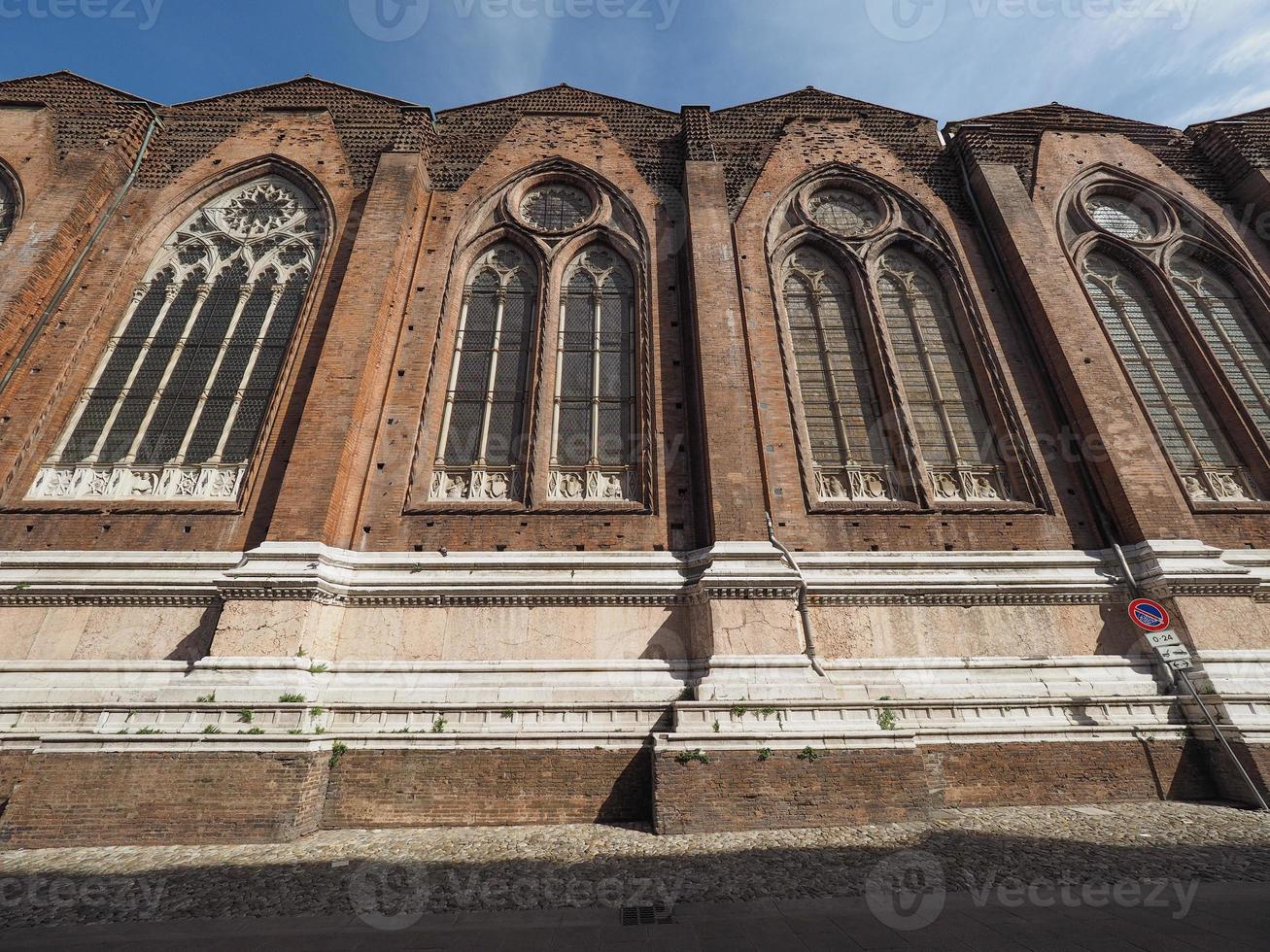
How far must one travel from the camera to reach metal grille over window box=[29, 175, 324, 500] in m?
8.62

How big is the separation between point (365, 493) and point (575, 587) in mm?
3533

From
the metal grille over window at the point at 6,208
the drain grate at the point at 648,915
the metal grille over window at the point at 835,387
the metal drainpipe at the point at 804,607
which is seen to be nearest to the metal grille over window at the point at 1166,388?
the metal grille over window at the point at 835,387

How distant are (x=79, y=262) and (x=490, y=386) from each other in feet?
25.7

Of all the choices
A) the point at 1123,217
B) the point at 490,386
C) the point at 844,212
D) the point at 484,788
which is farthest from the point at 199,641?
the point at 1123,217

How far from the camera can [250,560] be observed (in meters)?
7.24

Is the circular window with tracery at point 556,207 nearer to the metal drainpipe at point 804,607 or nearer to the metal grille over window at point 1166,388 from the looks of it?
the metal drainpipe at point 804,607

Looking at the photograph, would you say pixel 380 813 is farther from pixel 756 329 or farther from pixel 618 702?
pixel 756 329

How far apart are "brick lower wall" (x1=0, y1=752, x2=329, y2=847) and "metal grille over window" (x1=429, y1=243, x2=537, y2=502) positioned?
4037 mm

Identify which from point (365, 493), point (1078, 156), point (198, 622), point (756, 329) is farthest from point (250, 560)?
point (1078, 156)

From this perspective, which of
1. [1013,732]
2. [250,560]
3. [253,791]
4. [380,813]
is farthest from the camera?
[250,560]

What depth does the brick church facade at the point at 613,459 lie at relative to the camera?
6.40 metres
